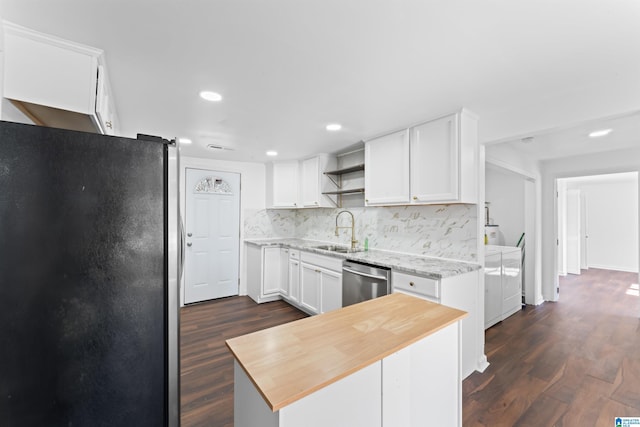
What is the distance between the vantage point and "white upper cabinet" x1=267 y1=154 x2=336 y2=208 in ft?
12.6

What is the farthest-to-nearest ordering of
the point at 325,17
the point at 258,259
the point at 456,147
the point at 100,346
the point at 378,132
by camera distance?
the point at 258,259, the point at 378,132, the point at 456,147, the point at 325,17, the point at 100,346

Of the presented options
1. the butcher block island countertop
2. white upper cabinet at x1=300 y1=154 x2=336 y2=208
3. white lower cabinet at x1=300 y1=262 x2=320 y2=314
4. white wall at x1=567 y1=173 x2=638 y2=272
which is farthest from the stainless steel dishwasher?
white wall at x1=567 y1=173 x2=638 y2=272

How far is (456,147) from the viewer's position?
214 cm

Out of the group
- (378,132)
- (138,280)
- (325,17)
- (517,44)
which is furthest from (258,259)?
(517,44)

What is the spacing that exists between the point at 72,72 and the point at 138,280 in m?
1.15

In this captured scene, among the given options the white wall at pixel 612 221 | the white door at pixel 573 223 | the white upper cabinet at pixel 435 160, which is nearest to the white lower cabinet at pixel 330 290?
the white upper cabinet at pixel 435 160

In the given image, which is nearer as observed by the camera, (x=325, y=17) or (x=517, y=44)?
(x=325, y=17)

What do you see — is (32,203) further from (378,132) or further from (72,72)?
(378,132)

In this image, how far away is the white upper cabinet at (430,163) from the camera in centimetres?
215

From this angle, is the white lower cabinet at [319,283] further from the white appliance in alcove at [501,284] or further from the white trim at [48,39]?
the white trim at [48,39]

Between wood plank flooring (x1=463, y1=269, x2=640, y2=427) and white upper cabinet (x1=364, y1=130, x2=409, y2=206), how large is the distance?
5.76 feet

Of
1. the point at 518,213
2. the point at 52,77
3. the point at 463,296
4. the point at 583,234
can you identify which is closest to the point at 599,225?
the point at 583,234

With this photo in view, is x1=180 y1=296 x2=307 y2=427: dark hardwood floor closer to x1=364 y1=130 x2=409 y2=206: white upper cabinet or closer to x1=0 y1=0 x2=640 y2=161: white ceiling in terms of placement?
x1=364 y1=130 x2=409 y2=206: white upper cabinet

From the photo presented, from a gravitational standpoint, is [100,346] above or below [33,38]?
below
